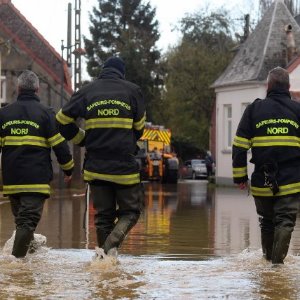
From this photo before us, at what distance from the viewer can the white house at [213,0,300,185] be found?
1577 inches

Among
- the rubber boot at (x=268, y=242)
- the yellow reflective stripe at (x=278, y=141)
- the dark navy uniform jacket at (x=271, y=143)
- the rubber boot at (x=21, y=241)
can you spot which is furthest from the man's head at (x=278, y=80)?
the rubber boot at (x=21, y=241)

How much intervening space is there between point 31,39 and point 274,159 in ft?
125

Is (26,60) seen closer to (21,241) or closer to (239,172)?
(21,241)

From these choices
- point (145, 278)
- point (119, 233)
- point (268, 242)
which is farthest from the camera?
point (268, 242)

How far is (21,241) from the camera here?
9.21m

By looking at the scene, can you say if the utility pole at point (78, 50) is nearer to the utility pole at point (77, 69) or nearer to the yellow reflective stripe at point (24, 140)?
the utility pole at point (77, 69)

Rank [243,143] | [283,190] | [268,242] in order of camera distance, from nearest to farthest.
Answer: [283,190]
[243,143]
[268,242]

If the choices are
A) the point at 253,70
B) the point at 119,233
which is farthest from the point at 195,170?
the point at 119,233

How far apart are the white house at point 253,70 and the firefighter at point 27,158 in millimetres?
30509

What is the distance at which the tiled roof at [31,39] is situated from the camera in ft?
146

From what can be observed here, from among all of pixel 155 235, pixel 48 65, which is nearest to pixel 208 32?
pixel 48 65

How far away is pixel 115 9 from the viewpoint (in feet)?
254

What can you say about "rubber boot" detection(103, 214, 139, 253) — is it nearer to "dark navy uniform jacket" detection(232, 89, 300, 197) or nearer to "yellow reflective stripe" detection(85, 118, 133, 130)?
"yellow reflective stripe" detection(85, 118, 133, 130)

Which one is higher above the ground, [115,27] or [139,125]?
[115,27]
